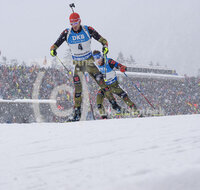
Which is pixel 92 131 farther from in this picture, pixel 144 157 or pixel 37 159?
pixel 144 157

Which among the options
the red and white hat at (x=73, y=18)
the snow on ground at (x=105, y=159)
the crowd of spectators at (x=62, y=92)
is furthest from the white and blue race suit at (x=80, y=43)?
the crowd of spectators at (x=62, y=92)

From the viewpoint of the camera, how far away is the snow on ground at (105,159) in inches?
49.1

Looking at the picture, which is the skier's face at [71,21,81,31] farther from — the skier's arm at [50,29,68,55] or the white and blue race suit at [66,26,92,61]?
the skier's arm at [50,29,68,55]

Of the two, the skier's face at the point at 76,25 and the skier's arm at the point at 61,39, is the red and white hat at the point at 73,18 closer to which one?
the skier's face at the point at 76,25

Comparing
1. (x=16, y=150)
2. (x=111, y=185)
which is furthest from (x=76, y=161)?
(x=16, y=150)

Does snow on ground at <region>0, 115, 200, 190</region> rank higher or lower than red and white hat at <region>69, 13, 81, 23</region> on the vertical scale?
lower

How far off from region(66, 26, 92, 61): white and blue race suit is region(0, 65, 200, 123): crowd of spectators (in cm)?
484

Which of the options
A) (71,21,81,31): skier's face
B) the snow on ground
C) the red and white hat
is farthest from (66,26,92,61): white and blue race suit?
the snow on ground

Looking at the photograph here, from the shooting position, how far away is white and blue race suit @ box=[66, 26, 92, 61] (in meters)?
4.66

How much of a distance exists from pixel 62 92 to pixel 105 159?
38.4 ft

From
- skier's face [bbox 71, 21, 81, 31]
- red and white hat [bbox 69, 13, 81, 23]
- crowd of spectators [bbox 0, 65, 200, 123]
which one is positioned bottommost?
crowd of spectators [bbox 0, 65, 200, 123]

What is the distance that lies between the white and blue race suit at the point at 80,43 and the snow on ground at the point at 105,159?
93.7 inches

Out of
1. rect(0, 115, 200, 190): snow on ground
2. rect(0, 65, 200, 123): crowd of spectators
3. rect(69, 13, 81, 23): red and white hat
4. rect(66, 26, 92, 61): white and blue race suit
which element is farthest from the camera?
rect(0, 65, 200, 123): crowd of spectators

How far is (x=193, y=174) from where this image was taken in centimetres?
126
